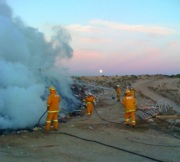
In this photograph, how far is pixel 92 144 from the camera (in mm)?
10328

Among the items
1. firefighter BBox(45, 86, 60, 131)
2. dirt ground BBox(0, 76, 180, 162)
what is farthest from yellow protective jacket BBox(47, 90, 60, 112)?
dirt ground BBox(0, 76, 180, 162)

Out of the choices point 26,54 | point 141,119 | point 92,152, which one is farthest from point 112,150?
point 26,54

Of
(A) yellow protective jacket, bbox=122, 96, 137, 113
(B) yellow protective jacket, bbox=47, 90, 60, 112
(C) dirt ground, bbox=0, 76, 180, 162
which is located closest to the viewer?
(C) dirt ground, bbox=0, 76, 180, 162

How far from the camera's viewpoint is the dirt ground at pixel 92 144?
28.8ft

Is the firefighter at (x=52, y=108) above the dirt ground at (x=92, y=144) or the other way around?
above

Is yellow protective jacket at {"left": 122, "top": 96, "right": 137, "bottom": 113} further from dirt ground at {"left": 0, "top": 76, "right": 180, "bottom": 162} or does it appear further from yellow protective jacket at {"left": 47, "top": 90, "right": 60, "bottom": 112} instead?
yellow protective jacket at {"left": 47, "top": 90, "right": 60, "bottom": 112}

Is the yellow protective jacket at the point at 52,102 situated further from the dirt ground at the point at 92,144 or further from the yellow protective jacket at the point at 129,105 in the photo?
the yellow protective jacket at the point at 129,105

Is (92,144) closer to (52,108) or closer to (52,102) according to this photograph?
(52,108)

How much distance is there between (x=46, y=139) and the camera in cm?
1085

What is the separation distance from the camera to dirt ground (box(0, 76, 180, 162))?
877 cm

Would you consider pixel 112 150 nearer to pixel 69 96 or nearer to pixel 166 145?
pixel 166 145

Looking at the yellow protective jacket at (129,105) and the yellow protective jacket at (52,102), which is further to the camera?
the yellow protective jacket at (129,105)

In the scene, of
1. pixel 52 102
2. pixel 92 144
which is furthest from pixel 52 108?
pixel 92 144

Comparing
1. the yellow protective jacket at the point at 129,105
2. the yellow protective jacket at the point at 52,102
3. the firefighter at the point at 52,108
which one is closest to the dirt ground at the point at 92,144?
the firefighter at the point at 52,108
